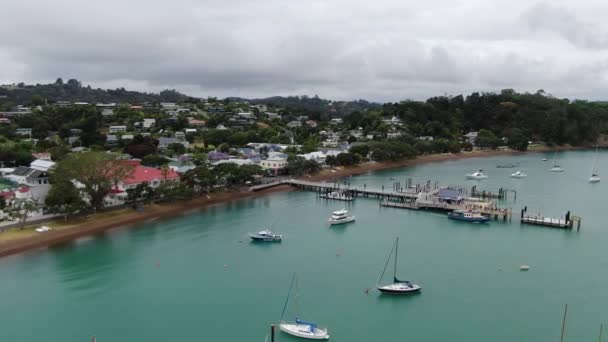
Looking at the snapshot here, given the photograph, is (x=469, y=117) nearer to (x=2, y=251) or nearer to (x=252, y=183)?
(x=252, y=183)

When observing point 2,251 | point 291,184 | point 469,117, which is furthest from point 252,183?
point 469,117

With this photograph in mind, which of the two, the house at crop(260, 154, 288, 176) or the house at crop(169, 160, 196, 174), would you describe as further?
the house at crop(260, 154, 288, 176)

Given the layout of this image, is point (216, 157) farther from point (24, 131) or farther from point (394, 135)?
point (394, 135)

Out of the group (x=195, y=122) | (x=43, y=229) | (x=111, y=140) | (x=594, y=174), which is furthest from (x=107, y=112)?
(x=594, y=174)

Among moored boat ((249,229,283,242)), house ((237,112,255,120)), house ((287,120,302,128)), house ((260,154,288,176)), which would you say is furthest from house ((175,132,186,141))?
moored boat ((249,229,283,242))

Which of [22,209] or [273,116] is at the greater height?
[273,116]

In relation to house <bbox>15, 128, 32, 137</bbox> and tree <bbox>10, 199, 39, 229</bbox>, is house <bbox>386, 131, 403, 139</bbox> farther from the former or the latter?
tree <bbox>10, 199, 39, 229</bbox>
